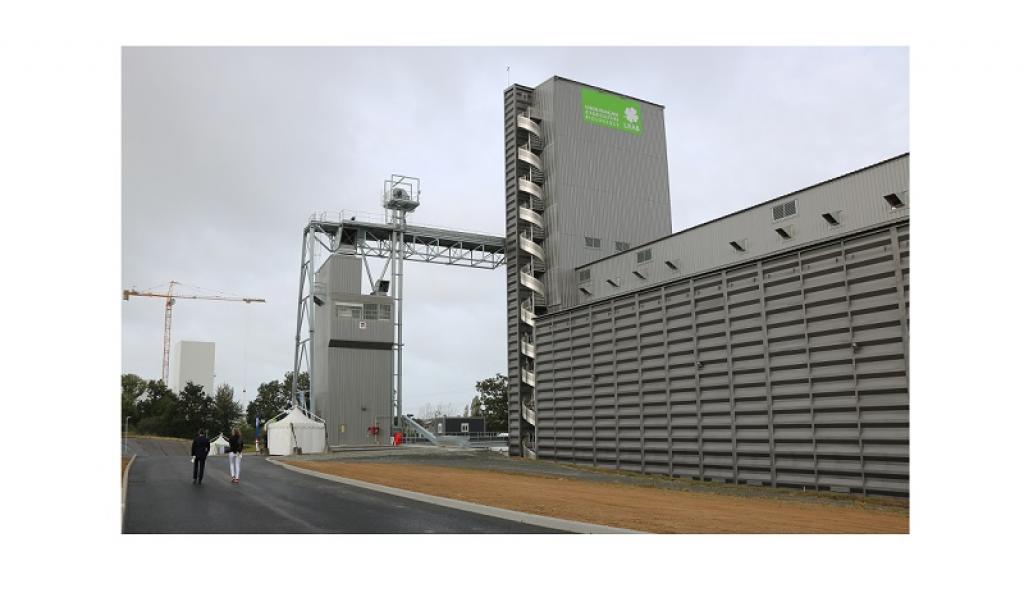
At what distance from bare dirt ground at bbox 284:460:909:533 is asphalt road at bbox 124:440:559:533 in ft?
4.81

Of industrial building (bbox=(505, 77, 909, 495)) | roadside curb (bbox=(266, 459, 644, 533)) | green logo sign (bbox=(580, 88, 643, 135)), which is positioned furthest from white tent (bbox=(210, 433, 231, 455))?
green logo sign (bbox=(580, 88, 643, 135))

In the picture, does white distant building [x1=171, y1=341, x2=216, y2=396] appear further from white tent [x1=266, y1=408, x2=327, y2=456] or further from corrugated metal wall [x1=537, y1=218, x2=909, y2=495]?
corrugated metal wall [x1=537, y1=218, x2=909, y2=495]

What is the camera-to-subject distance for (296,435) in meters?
37.5

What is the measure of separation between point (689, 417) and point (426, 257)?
28.9 metres

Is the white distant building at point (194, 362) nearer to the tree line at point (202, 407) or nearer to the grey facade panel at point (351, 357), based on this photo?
the tree line at point (202, 407)

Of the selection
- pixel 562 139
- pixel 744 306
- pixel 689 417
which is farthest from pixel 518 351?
pixel 744 306

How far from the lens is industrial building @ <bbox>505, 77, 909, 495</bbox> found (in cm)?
1664

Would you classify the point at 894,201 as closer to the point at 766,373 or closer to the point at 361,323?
the point at 766,373

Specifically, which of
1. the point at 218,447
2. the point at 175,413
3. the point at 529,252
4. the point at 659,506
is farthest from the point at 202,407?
the point at 659,506

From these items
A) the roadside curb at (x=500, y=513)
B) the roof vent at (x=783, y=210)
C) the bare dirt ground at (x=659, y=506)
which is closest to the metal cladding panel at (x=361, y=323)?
the bare dirt ground at (x=659, y=506)

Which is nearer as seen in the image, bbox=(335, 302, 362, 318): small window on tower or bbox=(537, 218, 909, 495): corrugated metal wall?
bbox=(537, 218, 909, 495): corrugated metal wall

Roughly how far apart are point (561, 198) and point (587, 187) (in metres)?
1.78

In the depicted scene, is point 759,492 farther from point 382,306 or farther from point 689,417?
point 382,306

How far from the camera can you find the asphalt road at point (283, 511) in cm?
1095
